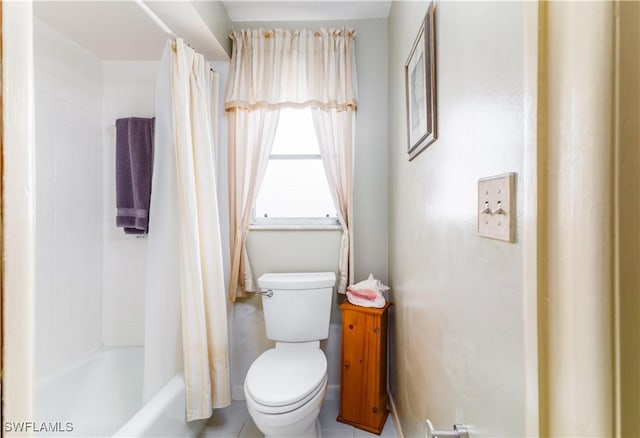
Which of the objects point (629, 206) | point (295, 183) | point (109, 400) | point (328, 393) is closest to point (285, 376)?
point (328, 393)

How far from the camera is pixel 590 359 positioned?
0.26 metres

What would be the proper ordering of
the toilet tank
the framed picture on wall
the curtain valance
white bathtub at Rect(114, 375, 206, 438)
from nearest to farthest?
the framed picture on wall < white bathtub at Rect(114, 375, 206, 438) < the toilet tank < the curtain valance

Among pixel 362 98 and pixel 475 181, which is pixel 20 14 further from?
pixel 362 98

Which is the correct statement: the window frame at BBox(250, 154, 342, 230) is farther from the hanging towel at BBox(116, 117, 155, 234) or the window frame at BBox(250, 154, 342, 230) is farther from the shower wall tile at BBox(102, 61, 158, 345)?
the shower wall tile at BBox(102, 61, 158, 345)

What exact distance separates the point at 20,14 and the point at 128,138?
1.75m

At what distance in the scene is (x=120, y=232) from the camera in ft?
6.63

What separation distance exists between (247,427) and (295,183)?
4.81 ft

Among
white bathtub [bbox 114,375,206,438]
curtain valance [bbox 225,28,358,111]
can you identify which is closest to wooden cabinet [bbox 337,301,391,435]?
white bathtub [bbox 114,375,206,438]

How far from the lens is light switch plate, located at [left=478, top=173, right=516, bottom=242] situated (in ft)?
1.88

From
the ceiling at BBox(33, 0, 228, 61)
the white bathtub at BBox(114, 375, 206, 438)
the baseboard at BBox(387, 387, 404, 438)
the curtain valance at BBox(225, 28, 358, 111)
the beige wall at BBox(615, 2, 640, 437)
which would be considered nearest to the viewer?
the beige wall at BBox(615, 2, 640, 437)

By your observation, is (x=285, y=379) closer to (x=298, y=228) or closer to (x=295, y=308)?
(x=295, y=308)

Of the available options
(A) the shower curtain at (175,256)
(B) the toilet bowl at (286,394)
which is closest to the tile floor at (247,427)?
(B) the toilet bowl at (286,394)

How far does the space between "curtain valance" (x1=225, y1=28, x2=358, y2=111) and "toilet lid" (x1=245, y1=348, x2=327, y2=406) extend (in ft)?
4.78

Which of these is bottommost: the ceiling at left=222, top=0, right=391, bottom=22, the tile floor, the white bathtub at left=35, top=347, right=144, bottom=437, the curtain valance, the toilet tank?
the tile floor
